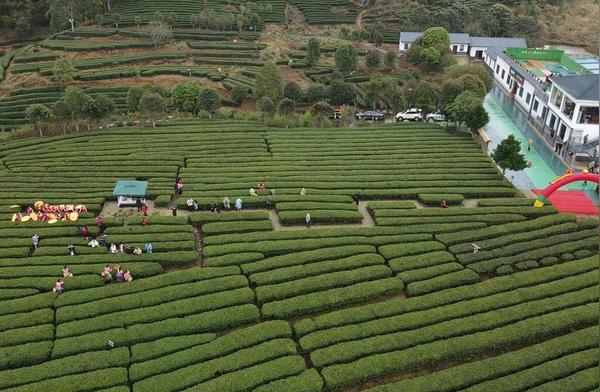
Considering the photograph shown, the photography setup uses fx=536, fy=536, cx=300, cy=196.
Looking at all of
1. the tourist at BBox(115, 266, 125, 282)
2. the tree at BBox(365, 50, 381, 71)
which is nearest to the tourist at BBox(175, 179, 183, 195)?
the tourist at BBox(115, 266, 125, 282)

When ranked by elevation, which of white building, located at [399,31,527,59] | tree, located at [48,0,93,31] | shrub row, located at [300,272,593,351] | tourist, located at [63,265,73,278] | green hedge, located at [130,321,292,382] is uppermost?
tree, located at [48,0,93,31]

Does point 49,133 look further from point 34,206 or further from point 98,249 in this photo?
point 98,249

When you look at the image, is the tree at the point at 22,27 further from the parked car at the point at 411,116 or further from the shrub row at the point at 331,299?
the shrub row at the point at 331,299

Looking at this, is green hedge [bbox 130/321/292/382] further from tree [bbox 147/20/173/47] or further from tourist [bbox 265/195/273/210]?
tree [bbox 147/20/173/47]

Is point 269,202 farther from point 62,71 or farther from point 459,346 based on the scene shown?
point 62,71

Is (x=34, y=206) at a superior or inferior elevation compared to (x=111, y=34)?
inferior

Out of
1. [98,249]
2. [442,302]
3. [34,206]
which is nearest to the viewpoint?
[442,302]

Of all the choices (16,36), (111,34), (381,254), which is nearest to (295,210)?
(381,254)
